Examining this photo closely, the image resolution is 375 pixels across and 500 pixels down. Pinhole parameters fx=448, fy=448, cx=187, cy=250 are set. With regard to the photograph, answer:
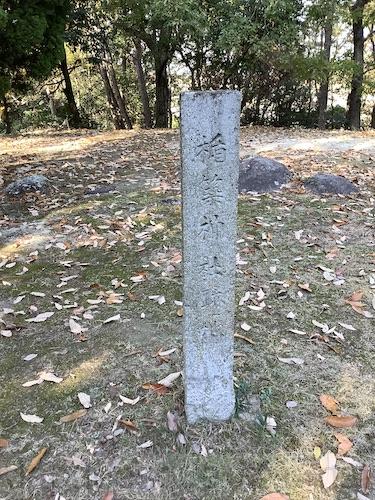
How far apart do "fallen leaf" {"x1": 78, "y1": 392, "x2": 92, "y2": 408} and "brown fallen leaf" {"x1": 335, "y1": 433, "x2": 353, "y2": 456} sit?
1302 millimetres

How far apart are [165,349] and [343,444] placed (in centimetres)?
115

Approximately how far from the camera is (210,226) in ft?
6.23

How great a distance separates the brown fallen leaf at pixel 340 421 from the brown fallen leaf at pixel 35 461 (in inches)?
56.8

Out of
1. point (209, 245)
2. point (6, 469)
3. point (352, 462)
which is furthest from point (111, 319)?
point (352, 462)

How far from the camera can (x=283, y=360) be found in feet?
9.03

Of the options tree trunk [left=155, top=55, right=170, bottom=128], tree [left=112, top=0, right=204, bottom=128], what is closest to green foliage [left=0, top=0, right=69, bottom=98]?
tree [left=112, top=0, right=204, bottom=128]

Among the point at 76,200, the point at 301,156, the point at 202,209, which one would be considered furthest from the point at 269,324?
the point at 301,156

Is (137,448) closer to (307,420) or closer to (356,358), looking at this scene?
(307,420)

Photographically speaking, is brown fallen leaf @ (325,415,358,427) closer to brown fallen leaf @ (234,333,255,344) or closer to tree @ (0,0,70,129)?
brown fallen leaf @ (234,333,255,344)

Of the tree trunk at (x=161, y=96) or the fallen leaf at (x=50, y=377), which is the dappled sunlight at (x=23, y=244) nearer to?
the fallen leaf at (x=50, y=377)

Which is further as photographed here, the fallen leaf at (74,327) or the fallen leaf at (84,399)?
the fallen leaf at (74,327)

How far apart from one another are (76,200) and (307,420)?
414 centimetres

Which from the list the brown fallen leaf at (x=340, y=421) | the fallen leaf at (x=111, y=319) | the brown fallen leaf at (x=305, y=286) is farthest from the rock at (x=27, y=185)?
the brown fallen leaf at (x=340, y=421)

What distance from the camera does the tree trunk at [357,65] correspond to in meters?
10.1
